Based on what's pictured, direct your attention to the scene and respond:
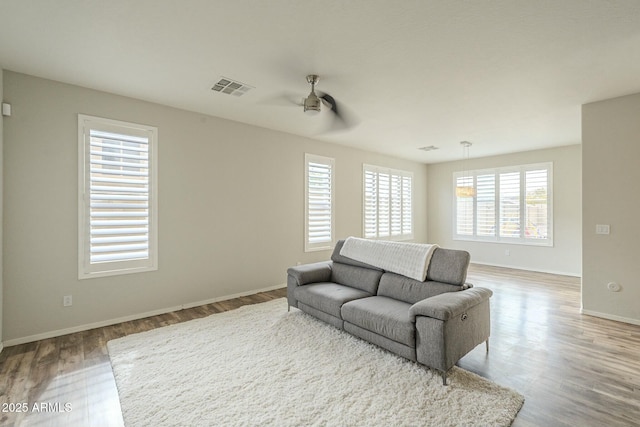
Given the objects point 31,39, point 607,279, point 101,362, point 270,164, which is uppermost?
point 31,39

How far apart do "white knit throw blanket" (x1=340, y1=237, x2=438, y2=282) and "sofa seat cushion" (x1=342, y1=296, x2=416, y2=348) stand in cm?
35

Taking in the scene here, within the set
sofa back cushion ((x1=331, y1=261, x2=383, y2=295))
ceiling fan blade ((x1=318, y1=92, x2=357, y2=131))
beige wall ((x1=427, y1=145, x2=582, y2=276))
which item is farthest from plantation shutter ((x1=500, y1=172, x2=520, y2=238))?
sofa back cushion ((x1=331, y1=261, x2=383, y2=295))

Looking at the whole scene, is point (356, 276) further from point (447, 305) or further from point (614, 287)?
point (614, 287)

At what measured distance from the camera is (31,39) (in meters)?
2.44

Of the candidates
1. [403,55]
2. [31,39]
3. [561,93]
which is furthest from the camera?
[561,93]

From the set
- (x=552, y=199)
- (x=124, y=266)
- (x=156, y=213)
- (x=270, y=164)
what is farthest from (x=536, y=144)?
(x=124, y=266)

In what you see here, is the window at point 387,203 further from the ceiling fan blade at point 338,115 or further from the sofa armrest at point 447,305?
the sofa armrest at point 447,305

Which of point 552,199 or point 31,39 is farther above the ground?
point 31,39

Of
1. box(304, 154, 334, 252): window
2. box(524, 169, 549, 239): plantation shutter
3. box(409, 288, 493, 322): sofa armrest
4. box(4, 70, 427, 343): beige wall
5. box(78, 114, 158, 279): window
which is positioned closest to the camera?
box(409, 288, 493, 322): sofa armrest

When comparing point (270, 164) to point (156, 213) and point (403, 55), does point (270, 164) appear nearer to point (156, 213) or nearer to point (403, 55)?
point (156, 213)

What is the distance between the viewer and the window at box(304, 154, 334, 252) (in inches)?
218

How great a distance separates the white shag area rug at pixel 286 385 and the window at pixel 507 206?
179 inches

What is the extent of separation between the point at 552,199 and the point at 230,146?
658 centimetres

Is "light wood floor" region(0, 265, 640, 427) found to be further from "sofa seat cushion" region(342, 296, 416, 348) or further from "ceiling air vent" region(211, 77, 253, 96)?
"ceiling air vent" region(211, 77, 253, 96)
